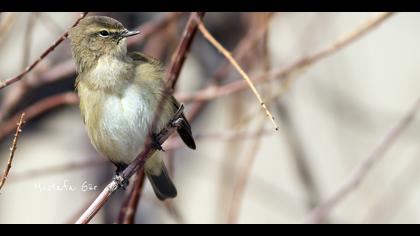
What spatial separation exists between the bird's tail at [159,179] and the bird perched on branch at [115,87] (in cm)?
30

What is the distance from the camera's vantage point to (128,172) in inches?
94.1

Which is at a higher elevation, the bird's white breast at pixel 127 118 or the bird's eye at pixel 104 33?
the bird's eye at pixel 104 33

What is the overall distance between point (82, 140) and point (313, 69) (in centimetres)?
219

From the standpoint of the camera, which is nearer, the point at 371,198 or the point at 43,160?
the point at 371,198

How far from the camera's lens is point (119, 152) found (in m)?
3.22

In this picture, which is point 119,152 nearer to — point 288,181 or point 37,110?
point 37,110

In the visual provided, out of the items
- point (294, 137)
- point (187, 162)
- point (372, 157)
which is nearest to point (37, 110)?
point (372, 157)

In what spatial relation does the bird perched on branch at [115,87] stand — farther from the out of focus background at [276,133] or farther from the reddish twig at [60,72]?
the out of focus background at [276,133]

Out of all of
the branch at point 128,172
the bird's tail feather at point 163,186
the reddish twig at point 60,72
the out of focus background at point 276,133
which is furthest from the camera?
the out of focus background at point 276,133

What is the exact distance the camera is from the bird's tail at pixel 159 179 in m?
3.42

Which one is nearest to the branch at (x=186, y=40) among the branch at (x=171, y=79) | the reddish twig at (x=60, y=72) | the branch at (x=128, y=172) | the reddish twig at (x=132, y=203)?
the branch at (x=171, y=79)

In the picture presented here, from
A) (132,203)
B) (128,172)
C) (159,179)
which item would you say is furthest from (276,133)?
(128,172)

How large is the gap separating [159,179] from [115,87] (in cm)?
66

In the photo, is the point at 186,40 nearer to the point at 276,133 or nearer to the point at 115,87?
the point at 115,87
